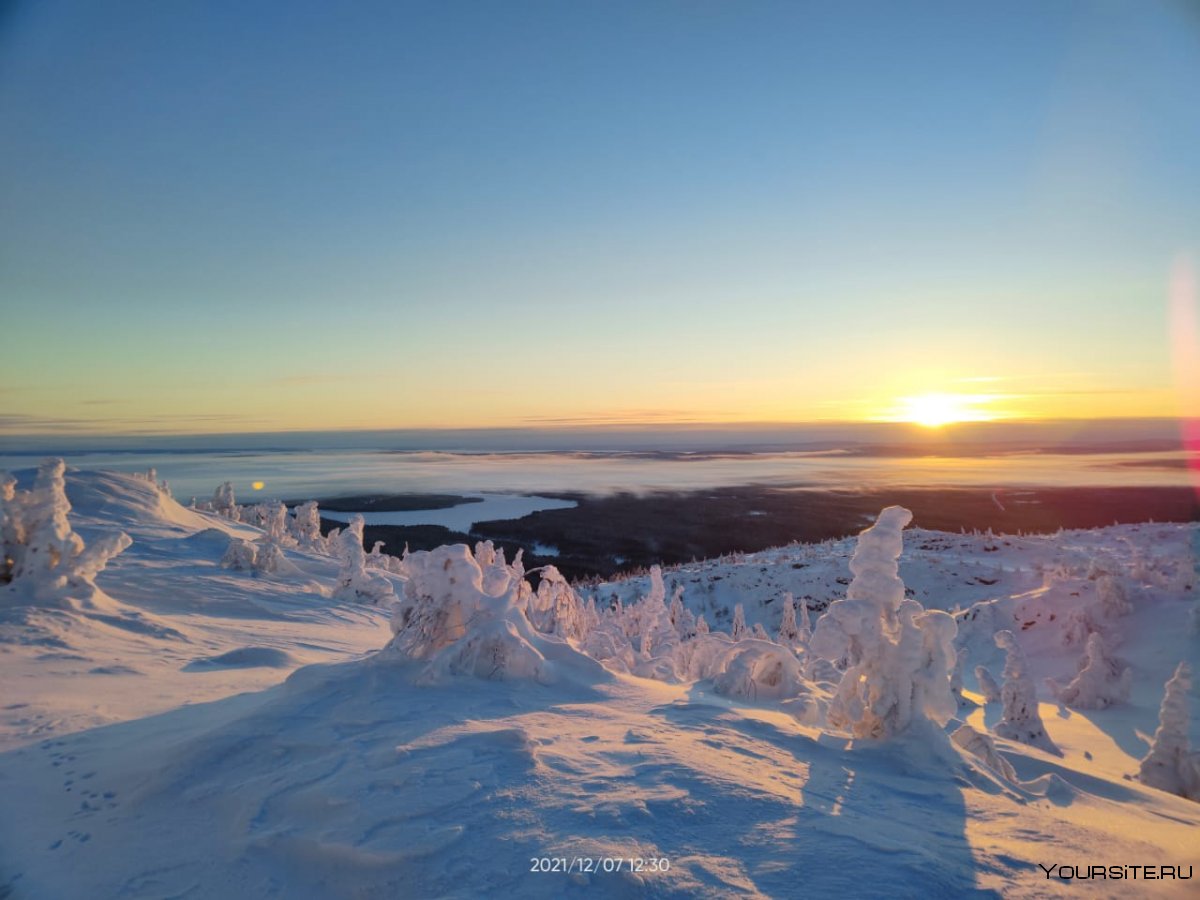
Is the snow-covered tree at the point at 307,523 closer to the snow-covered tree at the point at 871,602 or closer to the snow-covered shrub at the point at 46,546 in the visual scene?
the snow-covered shrub at the point at 46,546

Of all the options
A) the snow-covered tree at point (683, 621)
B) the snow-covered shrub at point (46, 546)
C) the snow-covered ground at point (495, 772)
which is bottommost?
the snow-covered tree at point (683, 621)

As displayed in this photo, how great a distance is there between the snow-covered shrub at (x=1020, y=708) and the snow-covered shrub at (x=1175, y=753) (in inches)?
163

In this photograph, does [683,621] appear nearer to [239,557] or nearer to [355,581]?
[355,581]

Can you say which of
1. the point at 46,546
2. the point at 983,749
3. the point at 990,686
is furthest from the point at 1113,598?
the point at 46,546

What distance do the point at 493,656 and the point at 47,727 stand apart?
6.90 m

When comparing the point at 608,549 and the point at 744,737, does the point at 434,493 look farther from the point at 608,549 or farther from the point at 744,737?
the point at 744,737

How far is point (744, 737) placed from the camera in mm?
9438

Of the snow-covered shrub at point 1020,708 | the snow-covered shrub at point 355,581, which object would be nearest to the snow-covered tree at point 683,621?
the snow-covered shrub at point 355,581

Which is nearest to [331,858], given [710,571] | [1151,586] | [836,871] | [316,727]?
[316,727]

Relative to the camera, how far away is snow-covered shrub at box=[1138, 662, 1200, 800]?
15.9 meters

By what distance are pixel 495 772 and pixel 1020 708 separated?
21150 millimetres

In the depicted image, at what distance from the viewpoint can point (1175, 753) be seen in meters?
16.2

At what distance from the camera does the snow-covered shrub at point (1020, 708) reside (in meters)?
20.7

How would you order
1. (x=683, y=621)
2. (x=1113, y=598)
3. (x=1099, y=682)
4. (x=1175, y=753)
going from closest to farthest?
(x=1175, y=753), (x=1099, y=682), (x=1113, y=598), (x=683, y=621)
